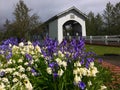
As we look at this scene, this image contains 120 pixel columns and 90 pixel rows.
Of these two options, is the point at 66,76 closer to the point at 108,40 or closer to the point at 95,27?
the point at 108,40

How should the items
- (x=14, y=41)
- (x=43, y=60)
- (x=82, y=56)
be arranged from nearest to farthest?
(x=43, y=60), (x=82, y=56), (x=14, y=41)

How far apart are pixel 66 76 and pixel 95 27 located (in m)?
81.1

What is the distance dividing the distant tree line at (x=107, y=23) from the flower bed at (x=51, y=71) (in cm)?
7050

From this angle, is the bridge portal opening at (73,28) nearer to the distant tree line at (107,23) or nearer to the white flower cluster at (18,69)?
the distant tree line at (107,23)

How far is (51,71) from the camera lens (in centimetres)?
610

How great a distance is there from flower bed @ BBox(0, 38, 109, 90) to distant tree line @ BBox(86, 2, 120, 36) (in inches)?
2776

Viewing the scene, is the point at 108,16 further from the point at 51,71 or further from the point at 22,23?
the point at 51,71

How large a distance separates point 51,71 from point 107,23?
82.3 m

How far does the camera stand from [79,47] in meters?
7.56

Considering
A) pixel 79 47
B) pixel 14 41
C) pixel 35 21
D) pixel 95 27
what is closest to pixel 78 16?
pixel 35 21

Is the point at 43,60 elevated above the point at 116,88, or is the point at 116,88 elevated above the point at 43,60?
the point at 43,60

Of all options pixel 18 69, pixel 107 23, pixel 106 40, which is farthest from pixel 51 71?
pixel 107 23

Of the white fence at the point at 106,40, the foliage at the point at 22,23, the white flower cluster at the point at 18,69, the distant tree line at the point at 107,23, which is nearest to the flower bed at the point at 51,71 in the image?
the white flower cluster at the point at 18,69

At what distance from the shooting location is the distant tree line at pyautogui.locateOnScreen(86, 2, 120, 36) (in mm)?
80875
